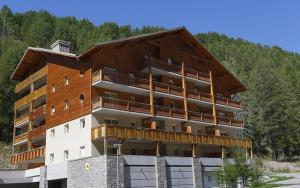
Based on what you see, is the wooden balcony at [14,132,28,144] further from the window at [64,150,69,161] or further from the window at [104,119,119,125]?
the window at [104,119,119,125]

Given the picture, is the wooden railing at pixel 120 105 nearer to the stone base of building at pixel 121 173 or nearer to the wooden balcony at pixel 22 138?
the stone base of building at pixel 121 173

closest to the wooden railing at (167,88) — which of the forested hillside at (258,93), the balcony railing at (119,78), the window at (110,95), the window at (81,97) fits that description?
the balcony railing at (119,78)

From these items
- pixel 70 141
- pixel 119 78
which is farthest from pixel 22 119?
pixel 119 78

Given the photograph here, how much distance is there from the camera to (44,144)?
44.6 m

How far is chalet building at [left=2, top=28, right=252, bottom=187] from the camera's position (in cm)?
3566

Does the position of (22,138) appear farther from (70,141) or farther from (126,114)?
(126,114)

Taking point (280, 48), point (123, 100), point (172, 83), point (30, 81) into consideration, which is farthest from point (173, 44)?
point (280, 48)

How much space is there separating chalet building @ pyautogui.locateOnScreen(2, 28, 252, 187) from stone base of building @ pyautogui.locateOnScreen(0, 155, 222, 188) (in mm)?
87

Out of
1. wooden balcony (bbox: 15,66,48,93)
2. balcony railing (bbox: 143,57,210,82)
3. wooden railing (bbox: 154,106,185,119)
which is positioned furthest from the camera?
wooden balcony (bbox: 15,66,48,93)

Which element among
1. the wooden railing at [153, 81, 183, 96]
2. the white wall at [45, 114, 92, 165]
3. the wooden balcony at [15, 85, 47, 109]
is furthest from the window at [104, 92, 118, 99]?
the wooden balcony at [15, 85, 47, 109]

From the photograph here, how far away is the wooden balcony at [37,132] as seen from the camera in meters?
43.2

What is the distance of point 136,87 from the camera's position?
39062 mm

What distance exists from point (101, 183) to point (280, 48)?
12238 cm

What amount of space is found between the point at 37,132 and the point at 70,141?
722 cm
